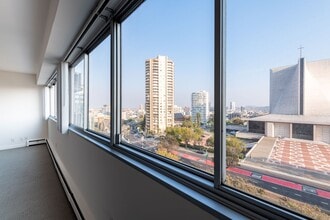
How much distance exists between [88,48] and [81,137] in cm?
120

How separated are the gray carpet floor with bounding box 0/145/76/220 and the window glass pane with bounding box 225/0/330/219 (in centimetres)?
239

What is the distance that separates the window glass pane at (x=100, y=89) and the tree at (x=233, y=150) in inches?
58.0

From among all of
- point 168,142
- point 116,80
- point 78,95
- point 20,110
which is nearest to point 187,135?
point 168,142

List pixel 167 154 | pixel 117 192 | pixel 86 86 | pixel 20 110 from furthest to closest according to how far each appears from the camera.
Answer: pixel 20 110 → pixel 86 86 → pixel 117 192 → pixel 167 154

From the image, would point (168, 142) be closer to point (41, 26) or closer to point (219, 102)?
point (219, 102)

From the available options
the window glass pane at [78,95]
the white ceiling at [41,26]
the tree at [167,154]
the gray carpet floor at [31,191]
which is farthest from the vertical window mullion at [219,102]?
the window glass pane at [78,95]

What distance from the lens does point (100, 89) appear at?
2260 mm

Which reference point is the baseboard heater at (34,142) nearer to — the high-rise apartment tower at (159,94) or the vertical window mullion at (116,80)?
the vertical window mullion at (116,80)

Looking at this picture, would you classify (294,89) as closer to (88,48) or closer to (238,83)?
(238,83)

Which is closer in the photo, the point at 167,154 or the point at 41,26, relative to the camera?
the point at 167,154

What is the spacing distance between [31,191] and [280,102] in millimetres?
3638

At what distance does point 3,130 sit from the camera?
6.07 meters

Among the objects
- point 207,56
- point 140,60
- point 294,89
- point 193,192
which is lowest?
point 193,192

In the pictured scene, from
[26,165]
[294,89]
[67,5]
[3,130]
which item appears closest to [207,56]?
[294,89]
